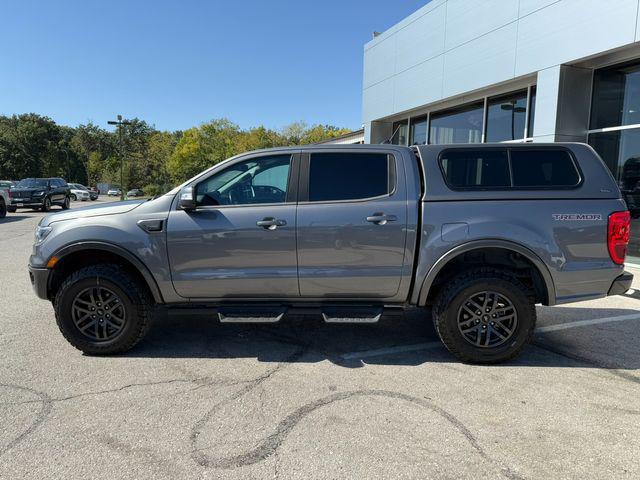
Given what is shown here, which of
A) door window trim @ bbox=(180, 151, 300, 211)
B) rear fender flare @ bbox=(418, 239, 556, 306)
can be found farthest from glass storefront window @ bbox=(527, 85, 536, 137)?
door window trim @ bbox=(180, 151, 300, 211)

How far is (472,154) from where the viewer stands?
404 centimetres

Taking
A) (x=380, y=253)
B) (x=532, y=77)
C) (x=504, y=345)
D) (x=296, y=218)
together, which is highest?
(x=532, y=77)

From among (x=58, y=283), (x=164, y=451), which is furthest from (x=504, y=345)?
(x=58, y=283)

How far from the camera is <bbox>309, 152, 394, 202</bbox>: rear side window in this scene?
4.01m

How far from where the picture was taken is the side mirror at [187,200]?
3.86 meters

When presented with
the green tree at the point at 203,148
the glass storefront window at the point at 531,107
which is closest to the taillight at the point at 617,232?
the glass storefront window at the point at 531,107

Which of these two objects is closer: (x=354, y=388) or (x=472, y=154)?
(x=354, y=388)

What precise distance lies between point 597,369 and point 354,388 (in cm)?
231

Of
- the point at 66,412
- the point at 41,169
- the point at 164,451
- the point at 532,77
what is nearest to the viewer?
the point at 164,451

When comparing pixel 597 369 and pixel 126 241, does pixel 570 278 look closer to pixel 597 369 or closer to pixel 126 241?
pixel 597 369

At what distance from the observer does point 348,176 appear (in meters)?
4.07

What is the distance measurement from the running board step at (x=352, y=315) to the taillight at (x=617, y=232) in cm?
208

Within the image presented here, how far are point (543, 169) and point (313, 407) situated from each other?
2.89 m

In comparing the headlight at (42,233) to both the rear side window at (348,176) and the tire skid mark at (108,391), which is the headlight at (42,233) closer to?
the tire skid mark at (108,391)
